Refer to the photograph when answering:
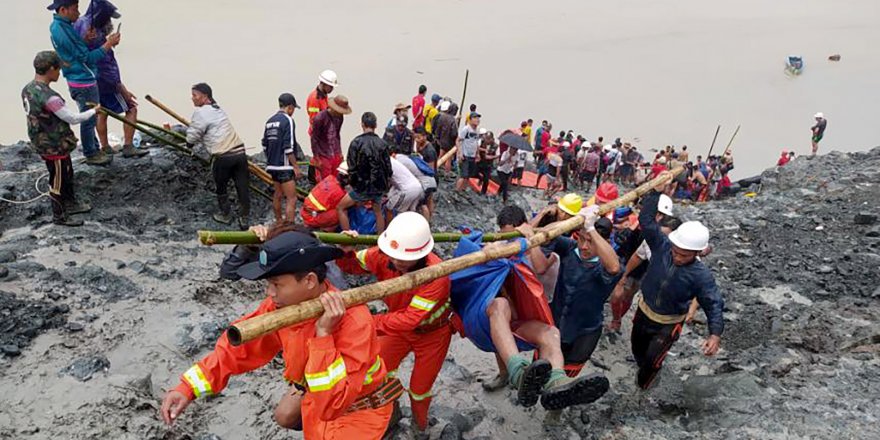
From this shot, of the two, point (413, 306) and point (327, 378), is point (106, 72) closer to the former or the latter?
point (413, 306)

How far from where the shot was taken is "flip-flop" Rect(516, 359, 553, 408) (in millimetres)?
3352

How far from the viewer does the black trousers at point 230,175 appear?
7.00 metres

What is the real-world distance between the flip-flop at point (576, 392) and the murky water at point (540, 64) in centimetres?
1577

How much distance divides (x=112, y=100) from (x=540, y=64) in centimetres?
2539

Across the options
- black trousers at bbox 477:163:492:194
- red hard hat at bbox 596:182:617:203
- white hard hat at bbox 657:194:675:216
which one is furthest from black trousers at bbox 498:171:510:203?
white hard hat at bbox 657:194:675:216

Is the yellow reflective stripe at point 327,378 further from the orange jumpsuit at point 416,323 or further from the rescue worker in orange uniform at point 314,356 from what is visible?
the orange jumpsuit at point 416,323

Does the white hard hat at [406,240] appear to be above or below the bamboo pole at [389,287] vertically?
above

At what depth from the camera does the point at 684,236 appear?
479 cm

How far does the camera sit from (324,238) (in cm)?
373

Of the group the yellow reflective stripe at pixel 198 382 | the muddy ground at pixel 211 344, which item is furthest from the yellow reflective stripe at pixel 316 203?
the yellow reflective stripe at pixel 198 382

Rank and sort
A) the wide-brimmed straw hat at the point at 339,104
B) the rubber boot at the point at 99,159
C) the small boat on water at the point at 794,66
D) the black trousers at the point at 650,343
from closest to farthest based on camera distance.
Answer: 1. the black trousers at the point at 650,343
2. the wide-brimmed straw hat at the point at 339,104
3. the rubber boot at the point at 99,159
4. the small boat on water at the point at 794,66

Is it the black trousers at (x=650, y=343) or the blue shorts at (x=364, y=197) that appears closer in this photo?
the black trousers at (x=650, y=343)

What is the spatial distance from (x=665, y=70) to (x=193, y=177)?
1134 inches

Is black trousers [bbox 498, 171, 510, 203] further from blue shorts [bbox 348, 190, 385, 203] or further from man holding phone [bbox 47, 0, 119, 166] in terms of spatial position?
man holding phone [bbox 47, 0, 119, 166]
